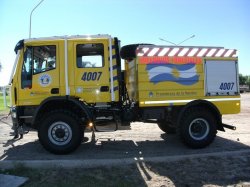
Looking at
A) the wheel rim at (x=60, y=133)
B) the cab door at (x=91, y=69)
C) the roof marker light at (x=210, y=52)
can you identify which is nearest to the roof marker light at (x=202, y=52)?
the roof marker light at (x=210, y=52)

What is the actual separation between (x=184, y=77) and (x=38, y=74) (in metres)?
3.77

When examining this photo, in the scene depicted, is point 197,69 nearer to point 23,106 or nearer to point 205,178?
point 205,178

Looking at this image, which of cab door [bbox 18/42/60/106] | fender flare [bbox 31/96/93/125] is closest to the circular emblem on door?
cab door [bbox 18/42/60/106]

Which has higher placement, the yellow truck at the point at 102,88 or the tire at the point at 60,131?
the yellow truck at the point at 102,88

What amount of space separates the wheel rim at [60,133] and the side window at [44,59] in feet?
4.75

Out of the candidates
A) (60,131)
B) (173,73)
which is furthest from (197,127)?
(60,131)

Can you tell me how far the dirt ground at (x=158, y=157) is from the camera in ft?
22.3

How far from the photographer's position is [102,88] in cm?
878

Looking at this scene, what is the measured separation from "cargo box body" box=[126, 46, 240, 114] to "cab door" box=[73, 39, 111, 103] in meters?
0.84

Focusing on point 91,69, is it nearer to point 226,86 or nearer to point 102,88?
point 102,88

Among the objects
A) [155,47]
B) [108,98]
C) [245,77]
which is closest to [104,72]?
[108,98]

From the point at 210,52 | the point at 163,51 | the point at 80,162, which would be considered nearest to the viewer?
the point at 80,162

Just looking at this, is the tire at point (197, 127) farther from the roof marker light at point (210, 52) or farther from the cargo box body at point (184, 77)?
the roof marker light at point (210, 52)

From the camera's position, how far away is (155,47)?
349 inches
